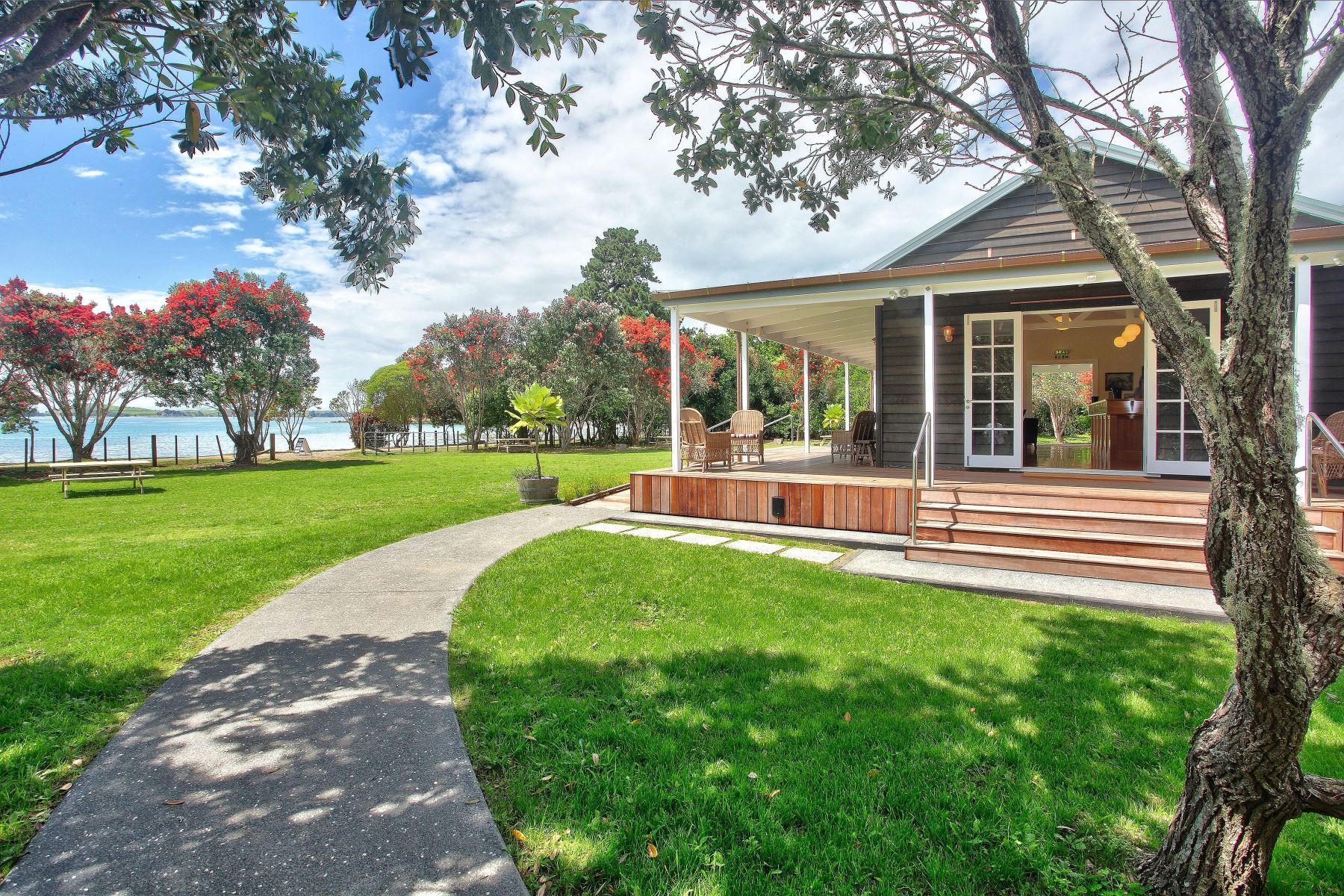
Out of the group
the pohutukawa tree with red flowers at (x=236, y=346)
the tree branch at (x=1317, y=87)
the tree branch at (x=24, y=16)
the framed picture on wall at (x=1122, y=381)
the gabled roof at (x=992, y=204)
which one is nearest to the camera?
the tree branch at (x=1317, y=87)

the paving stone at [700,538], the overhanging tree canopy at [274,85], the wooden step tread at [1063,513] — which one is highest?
the overhanging tree canopy at [274,85]

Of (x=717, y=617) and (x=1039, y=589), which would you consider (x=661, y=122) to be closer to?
(x=717, y=617)

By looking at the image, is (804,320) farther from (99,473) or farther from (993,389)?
(99,473)

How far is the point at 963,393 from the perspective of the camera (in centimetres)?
928

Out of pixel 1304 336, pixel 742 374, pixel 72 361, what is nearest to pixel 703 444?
pixel 742 374

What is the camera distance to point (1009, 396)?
29.6 ft

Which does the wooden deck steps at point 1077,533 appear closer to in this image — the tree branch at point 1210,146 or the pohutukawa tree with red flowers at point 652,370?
the tree branch at point 1210,146

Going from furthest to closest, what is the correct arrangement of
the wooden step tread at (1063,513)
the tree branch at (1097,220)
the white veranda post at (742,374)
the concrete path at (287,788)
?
the white veranda post at (742,374) < the wooden step tread at (1063,513) < the concrete path at (287,788) < the tree branch at (1097,220)

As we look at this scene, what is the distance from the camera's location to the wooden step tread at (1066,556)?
5.39 m

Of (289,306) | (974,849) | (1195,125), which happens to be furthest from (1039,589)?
(289,306)

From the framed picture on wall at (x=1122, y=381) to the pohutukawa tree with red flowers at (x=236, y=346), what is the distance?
68.3 feet

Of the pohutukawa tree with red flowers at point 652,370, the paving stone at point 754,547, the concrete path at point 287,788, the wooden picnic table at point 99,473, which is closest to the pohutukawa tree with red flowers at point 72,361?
the wooden picnic table at point 99,473

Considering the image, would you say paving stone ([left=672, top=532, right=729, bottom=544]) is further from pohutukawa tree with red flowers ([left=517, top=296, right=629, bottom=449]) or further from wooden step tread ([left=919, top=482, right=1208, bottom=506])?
pohutukawa tree with red flowers ([left=517, top=296, right=629, bottom=449])

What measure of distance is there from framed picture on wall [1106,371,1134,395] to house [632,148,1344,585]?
0.52 meters
